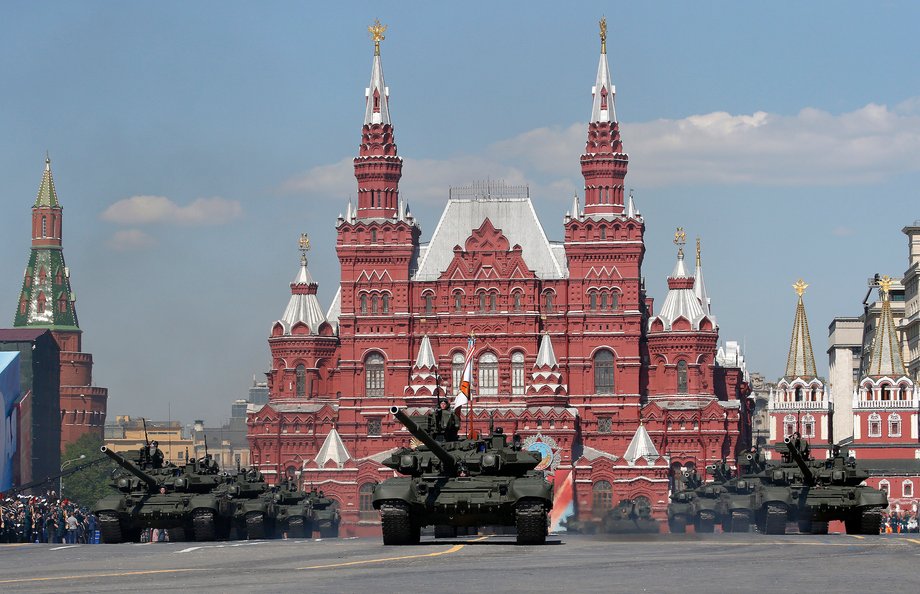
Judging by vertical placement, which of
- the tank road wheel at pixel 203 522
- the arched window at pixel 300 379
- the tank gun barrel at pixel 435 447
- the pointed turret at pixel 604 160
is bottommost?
the tank road wheel at pixel 203 522

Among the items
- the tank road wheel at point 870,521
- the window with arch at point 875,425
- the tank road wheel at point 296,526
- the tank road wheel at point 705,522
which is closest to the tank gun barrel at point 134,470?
the tank road wheel at point 296,526

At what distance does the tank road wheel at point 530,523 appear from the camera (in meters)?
38.9

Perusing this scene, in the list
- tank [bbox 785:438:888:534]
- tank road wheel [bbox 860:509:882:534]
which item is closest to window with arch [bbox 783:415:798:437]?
tank [bbox 785:438:888:534]

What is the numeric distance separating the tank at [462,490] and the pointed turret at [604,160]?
66.9 meters

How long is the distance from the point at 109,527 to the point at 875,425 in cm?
8173

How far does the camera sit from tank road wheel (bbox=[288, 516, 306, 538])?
202 feet

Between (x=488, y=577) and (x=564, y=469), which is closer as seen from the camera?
(x=488, y=577)

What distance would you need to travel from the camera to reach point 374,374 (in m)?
111

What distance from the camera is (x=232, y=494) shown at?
2135 inches

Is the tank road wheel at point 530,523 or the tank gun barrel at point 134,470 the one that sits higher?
the tank gun barrel at point 134,470

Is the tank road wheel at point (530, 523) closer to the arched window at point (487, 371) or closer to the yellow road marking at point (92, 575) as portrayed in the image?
the yellow road marking at point (92, 575)

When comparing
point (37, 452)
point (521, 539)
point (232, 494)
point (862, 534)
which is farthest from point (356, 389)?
point (521, 539)

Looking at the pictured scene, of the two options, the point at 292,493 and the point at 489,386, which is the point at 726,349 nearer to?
the point at 489,386

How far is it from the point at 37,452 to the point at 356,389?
3792cm
